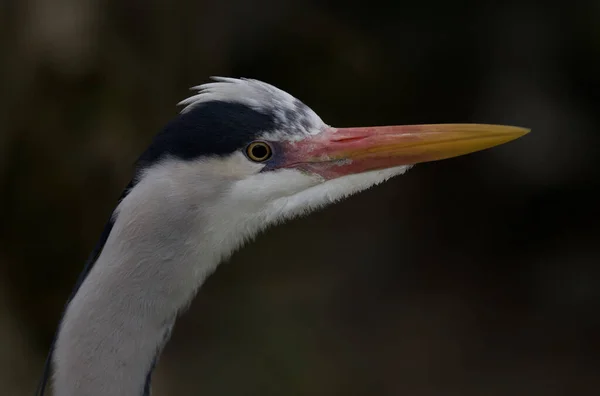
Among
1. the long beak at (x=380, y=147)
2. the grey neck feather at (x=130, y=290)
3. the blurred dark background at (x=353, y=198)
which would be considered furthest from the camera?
the blurred dark background at (x=353, y=198)

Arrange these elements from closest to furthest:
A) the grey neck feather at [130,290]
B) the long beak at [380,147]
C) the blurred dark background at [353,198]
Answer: the grey neck feather at [130,290] → the long beak at [380,147] → the blurred dark background at [353,198]

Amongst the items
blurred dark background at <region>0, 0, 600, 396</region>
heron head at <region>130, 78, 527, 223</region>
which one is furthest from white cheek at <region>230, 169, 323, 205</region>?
blurred dark background at <region>0, 0, 600, 396</region>

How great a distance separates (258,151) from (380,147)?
0.71 ft

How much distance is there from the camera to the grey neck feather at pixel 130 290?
116 centimetres

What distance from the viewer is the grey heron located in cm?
116

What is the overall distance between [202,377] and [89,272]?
5.65 feet

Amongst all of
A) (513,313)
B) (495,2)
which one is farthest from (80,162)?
(513,313)

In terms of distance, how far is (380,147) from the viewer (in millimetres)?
1269

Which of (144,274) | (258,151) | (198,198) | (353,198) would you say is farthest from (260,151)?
(353,198)

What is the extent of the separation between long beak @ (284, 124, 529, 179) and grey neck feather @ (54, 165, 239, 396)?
0.63ft

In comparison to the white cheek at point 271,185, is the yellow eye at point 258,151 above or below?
above

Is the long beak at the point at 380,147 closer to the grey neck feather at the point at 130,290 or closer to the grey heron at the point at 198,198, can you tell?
the grey heron at the point at 198,198

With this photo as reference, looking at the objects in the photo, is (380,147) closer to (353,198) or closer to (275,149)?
(275,149)

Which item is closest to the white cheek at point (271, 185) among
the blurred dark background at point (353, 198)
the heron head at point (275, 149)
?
the heron head at point (275, 149)
